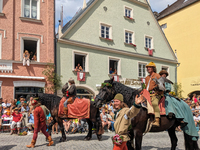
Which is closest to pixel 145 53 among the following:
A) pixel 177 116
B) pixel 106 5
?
pixel 106 5

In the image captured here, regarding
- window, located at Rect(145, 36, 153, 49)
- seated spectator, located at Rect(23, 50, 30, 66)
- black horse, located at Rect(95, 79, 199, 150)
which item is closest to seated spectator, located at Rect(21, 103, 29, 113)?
seated spectator, located at Rect(23, 50, 30, 66)

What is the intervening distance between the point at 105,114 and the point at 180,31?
2037 cm

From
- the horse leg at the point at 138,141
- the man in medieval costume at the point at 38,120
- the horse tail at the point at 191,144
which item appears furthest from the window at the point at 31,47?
the horse tail at the point at 191,144

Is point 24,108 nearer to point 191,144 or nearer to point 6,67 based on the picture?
point 6,67

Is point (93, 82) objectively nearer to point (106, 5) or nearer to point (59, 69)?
point (59, 69)

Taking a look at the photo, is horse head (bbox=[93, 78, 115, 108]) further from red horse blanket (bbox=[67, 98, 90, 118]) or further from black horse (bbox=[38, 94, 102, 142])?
black horse (bbox=[38, 94, 102, 142])

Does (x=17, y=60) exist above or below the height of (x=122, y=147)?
above

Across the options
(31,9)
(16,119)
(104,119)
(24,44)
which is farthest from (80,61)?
(16,119)

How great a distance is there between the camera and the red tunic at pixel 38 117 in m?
7.53

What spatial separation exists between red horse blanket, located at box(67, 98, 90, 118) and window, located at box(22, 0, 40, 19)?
914 centimetres

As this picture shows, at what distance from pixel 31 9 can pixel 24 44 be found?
2579 millimetres

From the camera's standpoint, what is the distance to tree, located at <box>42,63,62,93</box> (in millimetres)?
14695

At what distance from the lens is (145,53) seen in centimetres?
2170

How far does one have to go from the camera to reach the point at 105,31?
61.5 feet
